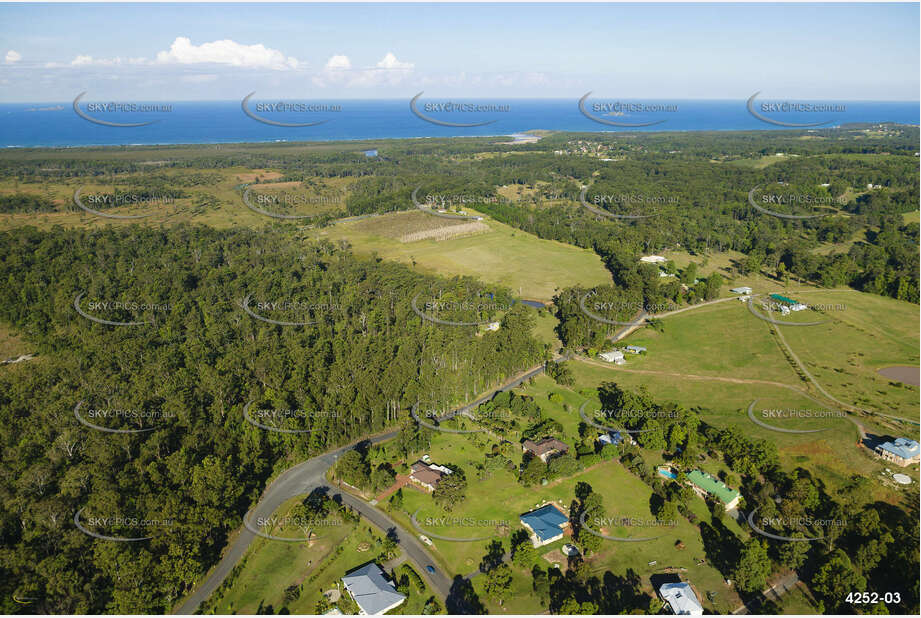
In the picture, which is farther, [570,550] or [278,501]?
[278,501]

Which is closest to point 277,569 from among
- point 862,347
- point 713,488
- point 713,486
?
point 713,488

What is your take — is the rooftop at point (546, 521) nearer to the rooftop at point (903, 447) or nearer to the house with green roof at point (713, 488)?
the house with green roof at point (713, 488)

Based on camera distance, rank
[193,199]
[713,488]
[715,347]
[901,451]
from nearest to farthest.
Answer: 1. [713,488]
2. [901,451]
3. [715,347]
4. [193,199]

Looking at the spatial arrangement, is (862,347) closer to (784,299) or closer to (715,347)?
(784,299)

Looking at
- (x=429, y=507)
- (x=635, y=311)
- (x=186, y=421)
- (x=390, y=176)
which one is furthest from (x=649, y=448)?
(x=390, y=176)

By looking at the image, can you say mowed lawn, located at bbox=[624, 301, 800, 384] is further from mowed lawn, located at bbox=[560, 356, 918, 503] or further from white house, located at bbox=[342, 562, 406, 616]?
white house, located at bbox=[342, 562, 406, 616]

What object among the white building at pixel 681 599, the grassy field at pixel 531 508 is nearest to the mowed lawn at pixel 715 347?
the grassy field at pixel 531 508

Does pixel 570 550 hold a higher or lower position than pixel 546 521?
lower
